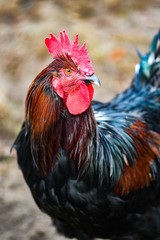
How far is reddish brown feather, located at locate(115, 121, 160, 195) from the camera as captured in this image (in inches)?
114

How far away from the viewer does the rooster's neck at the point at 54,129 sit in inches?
94.5

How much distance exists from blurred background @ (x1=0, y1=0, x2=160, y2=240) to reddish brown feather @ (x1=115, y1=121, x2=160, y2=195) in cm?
123

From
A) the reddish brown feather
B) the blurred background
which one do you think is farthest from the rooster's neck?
the blurred background

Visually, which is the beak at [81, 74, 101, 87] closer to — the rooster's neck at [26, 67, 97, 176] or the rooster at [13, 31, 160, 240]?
the rooster at [13, 31, 160, 240]

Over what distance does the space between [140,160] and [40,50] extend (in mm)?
3691

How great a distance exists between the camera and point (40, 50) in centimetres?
612

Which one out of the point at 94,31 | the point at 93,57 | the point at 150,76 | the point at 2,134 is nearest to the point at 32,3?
the point at 94,31

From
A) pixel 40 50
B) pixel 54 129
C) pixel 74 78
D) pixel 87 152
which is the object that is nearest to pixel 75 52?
pixel 74 78

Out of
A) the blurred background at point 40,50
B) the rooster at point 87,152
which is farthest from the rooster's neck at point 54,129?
the blurred background at point 40,50

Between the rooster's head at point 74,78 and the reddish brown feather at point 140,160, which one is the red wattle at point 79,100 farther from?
the reddish brown feather at point 140,160

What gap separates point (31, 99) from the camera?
2.46 metres

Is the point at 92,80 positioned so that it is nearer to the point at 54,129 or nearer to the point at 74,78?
the point at 74,78

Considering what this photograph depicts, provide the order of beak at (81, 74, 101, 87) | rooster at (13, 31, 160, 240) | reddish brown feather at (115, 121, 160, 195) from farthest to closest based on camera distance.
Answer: reddish brown feather at (115, 121, 160, 195)
rooster at (13, 31, 160, 240)
beak at (81, 74, 101, 87)

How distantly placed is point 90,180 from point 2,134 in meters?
2.36
